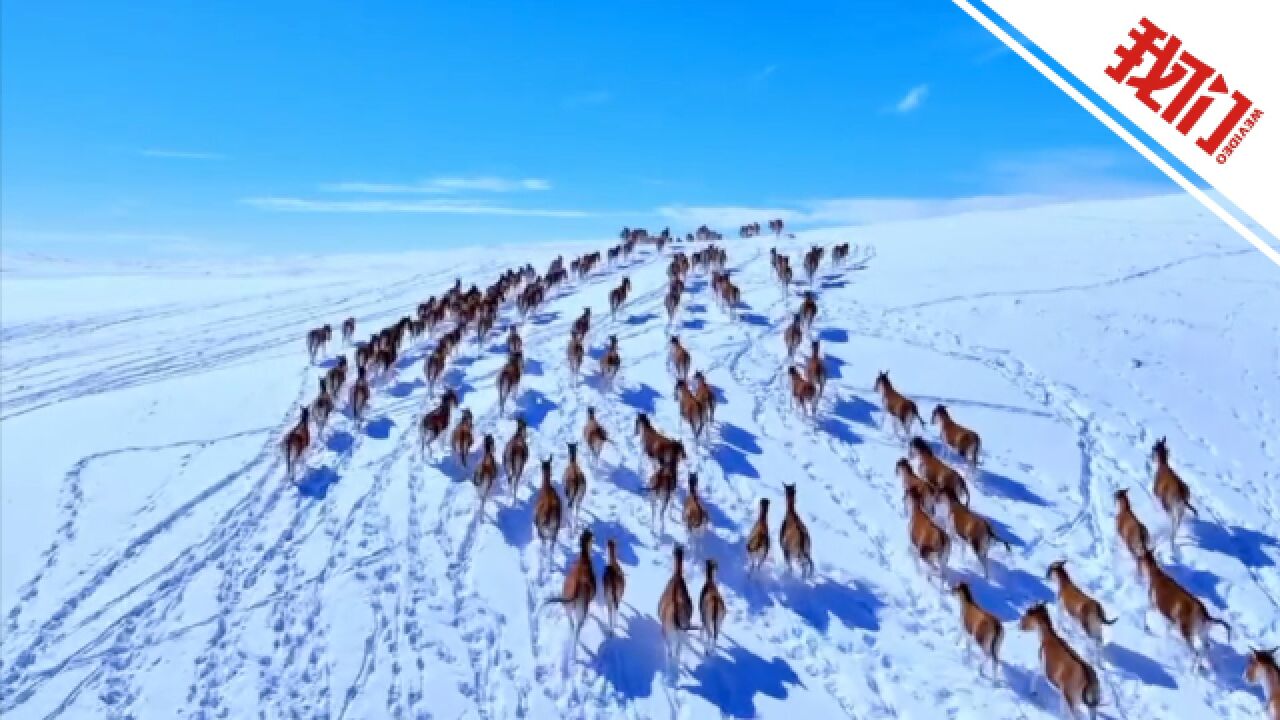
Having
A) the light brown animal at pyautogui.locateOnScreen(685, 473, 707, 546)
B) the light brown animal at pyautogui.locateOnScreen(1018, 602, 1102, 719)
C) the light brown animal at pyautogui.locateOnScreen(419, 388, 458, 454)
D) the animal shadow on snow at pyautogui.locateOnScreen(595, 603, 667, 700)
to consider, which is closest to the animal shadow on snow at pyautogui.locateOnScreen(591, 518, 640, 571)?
the light brown animal at pyautogui.locateOnScreen(685, 473, 707, 546)

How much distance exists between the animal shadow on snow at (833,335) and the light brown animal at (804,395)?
13.3ft

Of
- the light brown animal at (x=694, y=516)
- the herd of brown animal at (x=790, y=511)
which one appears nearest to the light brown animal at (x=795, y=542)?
the herd of brown animal at (x=790, y=511)

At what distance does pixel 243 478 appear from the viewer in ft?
46.5

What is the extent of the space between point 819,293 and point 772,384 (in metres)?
8.00

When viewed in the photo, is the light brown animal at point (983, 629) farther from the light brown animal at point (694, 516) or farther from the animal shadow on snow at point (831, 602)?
the light brown animal at point (694, 516)

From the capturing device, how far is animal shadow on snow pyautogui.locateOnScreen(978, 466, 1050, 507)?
12.8m

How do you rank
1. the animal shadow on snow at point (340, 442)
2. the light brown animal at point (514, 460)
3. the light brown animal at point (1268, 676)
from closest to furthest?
the light brown animal at point (1268, 676)
the light brown animal at point (514, 460)
the animal shadow on snow at point (340, 442)

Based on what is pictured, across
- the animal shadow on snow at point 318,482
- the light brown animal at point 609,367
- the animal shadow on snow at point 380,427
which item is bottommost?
the animal shadow on snow at point 318,482

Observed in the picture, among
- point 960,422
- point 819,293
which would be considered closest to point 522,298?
point 819,293

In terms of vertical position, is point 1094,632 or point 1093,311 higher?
point 1093,311

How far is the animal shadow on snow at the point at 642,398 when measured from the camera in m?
16.4

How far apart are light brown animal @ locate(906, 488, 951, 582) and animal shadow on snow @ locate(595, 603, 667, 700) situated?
141 inches

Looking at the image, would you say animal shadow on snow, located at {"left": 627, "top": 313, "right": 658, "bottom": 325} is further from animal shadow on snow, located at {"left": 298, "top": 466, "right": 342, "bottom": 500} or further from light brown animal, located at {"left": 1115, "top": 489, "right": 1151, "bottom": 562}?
light brown animal, located at {"left": 1115, "top": 489, "right": 1151, "bottom": 562}

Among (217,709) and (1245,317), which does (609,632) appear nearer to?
(217,709)
